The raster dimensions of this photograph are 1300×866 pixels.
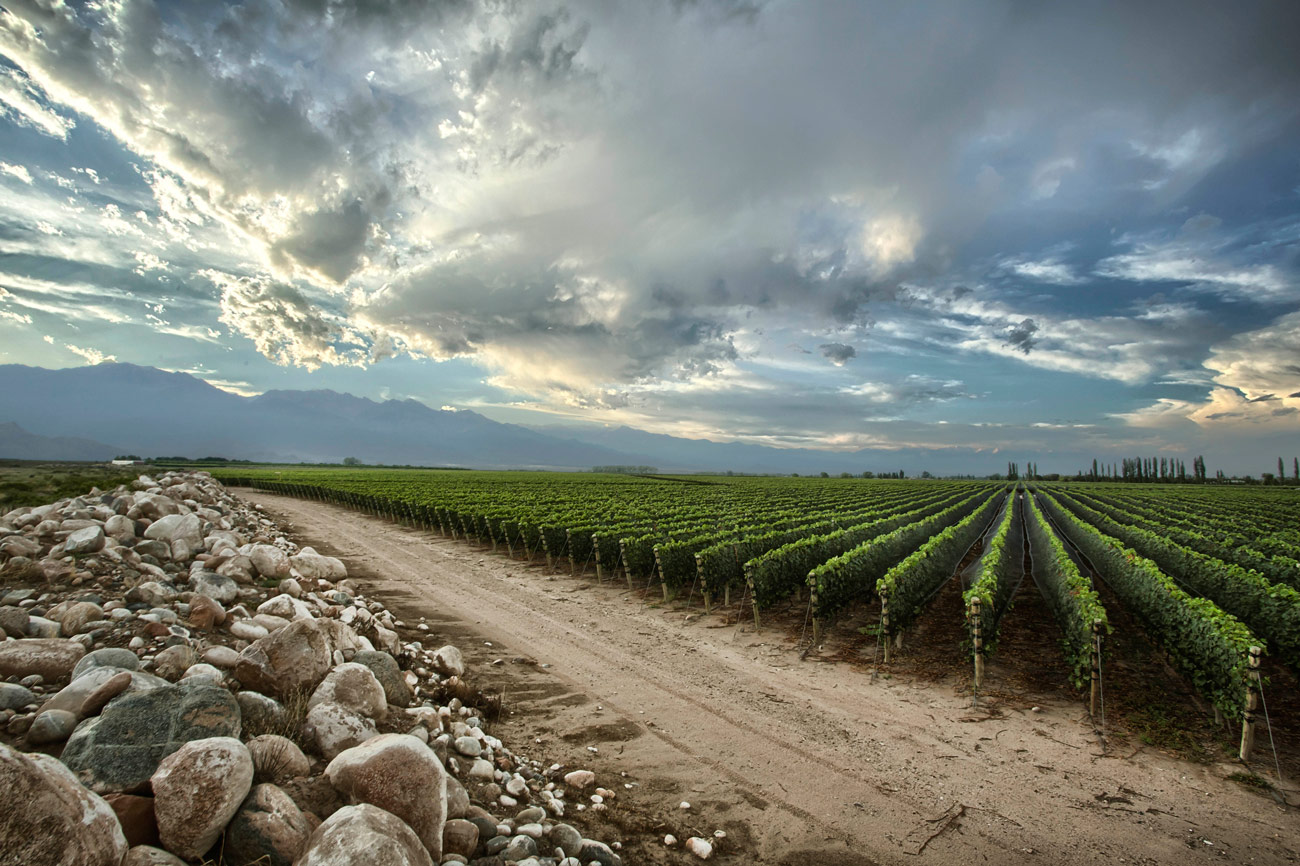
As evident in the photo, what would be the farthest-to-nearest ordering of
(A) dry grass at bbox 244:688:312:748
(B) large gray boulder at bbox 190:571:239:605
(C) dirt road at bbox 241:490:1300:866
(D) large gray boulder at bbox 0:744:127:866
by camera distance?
(B) large gray boulder at bbox 190:571:239:605
(C) dirt road at bbox 241:490:1300:866
(A) dry grass at bbox 244:688:312:748
(D) large gray boulder at bbox 0:744:127:866

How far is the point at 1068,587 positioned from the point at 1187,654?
9.29 ft

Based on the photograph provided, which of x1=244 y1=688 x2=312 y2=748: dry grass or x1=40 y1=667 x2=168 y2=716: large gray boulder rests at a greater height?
x1=40 y1=667 x2=168 y2=716: large gray boulder

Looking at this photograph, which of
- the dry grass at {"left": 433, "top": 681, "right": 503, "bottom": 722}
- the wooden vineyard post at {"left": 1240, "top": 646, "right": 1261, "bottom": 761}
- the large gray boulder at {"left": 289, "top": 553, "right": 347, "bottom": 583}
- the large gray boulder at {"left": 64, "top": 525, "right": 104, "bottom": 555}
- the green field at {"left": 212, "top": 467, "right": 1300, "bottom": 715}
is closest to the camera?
the wooden vineyard post at {"left": 1240, "top": 646, "right": 1261, "bottom": 761}

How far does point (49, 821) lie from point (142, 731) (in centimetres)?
165

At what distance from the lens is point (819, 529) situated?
1127 inches

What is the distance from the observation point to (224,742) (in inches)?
185

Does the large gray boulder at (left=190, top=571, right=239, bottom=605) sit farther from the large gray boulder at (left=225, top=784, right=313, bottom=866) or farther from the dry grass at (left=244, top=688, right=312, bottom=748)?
the large gray boulder at (left=225, top=784, right=313, bottom=866)

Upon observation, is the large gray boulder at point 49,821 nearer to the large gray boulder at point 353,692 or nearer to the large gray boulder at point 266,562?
the large gray boulder at point 353,692

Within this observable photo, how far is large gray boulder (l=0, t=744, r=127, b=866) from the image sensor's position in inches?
128

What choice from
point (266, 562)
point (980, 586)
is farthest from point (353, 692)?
point (980, 586)

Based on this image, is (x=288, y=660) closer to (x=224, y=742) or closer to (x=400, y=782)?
(x=224, y=742)

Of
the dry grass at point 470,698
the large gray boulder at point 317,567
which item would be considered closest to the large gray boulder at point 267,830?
the dry grass at point 470,698

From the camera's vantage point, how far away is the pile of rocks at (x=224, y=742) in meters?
4.12

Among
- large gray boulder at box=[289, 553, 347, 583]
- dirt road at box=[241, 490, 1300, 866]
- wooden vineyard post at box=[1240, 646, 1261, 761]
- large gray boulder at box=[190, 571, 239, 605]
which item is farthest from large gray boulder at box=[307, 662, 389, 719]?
wooden vineyard post at box=[1240, 646, 1261, 761]
